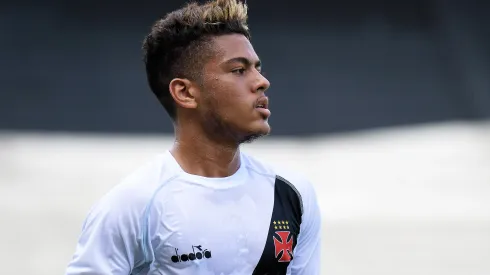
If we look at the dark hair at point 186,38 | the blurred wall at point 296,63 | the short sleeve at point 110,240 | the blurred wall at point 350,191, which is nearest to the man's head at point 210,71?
the dark hair at point 186,38

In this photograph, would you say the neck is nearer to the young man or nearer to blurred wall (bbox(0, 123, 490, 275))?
the young man

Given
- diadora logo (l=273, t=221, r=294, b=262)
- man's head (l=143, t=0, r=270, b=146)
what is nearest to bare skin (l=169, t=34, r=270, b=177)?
man's head (l=143, t=0, r=270, b=146)

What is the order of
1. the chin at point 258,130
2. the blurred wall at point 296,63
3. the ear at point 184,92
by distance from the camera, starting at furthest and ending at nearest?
the blurred wall at point 296,63
the ear at point 184,92
the chin at point 258,130

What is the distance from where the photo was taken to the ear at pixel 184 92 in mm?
2590

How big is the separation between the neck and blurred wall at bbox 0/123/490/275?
3.85 meters

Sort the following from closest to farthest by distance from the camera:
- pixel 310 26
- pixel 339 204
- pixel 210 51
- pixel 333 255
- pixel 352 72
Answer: pixel 210 51 → pixel 333 255 → pixel 339 204 → pixel 352 72 → pixel 310 26

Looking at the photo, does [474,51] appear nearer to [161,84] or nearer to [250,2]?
[250,2]

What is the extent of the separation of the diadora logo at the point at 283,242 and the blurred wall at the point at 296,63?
517 centimetres

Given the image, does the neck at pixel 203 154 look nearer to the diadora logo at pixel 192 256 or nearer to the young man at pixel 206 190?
the young man at pixel 206 190

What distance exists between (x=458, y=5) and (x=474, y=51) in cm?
81

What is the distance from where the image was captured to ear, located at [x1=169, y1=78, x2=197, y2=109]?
259 centimetres

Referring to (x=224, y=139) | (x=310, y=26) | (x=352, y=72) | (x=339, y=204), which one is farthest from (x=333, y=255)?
(x=224, y=139)

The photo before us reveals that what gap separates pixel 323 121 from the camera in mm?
7914

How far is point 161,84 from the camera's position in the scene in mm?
2662
